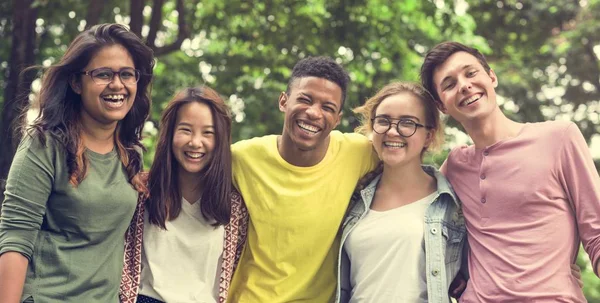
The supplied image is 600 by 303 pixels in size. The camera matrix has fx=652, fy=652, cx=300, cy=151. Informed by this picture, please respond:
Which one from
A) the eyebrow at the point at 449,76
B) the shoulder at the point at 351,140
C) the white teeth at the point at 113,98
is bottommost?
the shoulder at the point at 351,140

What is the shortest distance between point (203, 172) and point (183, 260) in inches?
20.3

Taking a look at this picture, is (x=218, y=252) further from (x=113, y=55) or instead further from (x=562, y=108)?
(x=562, y=108)

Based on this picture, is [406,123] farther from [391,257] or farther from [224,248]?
[224,248]

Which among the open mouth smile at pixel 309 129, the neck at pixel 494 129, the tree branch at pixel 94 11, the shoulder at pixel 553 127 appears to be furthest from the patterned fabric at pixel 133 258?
the tree branch at pixel 94 11

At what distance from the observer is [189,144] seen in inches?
142

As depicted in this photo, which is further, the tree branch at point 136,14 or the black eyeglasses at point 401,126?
the tree branch at point 136,14

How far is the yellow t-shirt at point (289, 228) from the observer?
12.1 ft

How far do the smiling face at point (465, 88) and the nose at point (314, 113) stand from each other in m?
0.71

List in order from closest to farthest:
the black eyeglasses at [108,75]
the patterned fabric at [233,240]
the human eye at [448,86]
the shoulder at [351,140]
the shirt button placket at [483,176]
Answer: the black eyeglasses at [108,75]
the shirt button placket at [483,176]
the patterned fabric at [233,240]
the human eye at [448,86]
the shoulder at [351,140]

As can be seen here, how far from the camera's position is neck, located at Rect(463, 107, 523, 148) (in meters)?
3.56

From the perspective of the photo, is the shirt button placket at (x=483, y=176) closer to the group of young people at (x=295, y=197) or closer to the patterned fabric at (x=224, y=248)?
the group of young people at (x=295, y=197)

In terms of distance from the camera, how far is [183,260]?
3.48m

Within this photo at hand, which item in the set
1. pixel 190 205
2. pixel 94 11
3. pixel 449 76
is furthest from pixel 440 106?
pixel 94 11

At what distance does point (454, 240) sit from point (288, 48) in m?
5.26
